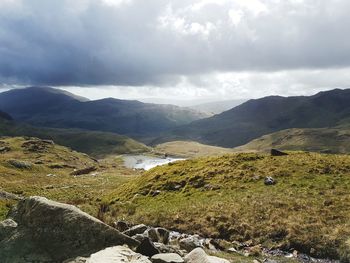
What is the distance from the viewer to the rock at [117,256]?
17906 millimetres

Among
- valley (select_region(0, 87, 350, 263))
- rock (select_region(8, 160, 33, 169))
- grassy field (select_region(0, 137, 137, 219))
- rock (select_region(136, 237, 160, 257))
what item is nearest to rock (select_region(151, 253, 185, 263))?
rock (select_region(136, 237, 160, 257))

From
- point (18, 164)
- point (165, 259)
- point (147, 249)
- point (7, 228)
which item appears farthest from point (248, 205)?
point (18, 164)

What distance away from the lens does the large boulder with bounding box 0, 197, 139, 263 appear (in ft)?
62.3

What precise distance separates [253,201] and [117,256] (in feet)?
90.5

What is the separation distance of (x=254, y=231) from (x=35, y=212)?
22.7 meters

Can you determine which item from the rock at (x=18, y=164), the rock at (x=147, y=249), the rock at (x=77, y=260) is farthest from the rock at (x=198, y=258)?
the rock at (x=18, y=164)

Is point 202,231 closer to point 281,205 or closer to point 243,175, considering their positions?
point 281,205

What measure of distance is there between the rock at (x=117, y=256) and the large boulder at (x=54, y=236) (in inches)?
22.7

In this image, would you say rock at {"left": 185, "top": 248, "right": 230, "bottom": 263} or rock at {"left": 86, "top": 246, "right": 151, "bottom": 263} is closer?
rock at {"left": 86, "top": 246, "right": 151, "bottom": 263}

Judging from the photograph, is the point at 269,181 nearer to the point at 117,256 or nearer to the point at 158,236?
the point at 158,236

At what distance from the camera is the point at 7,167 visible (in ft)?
404

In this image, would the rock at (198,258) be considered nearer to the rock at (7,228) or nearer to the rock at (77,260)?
the rock at (77,260)

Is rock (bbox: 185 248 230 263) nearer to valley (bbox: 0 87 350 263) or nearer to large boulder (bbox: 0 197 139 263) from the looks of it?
large boulder (bbox: 0 197 139 263)

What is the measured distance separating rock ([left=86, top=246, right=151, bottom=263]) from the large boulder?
58 cm
